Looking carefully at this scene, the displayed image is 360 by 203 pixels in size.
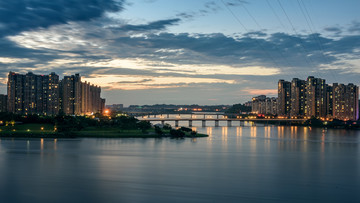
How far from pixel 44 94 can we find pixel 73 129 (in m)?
58.9

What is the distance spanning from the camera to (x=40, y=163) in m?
29.0

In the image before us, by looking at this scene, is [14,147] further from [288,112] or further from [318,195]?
[288,112]

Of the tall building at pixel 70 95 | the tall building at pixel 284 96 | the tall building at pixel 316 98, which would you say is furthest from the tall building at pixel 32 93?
the tall building at pixel 284 96

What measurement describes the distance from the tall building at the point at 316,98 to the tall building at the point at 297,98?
5.21 m

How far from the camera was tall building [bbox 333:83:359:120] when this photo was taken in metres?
108

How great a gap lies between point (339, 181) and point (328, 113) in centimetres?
10127

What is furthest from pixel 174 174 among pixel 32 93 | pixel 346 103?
pixel 346 103

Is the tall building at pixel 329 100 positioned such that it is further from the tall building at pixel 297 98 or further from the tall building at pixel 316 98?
the tall building at pixel 297 98

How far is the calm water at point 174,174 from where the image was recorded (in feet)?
62.0

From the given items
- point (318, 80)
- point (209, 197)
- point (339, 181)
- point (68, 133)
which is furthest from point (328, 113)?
point (209, 197)

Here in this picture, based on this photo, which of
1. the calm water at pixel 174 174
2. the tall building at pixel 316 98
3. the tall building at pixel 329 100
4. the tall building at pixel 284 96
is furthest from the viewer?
the tall building at pixel 284 96

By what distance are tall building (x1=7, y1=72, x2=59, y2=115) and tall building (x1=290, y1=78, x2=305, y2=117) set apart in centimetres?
8223

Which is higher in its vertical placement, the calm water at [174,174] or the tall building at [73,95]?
the tall building at [73,95]

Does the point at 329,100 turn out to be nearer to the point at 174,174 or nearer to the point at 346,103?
the point at 346,103
